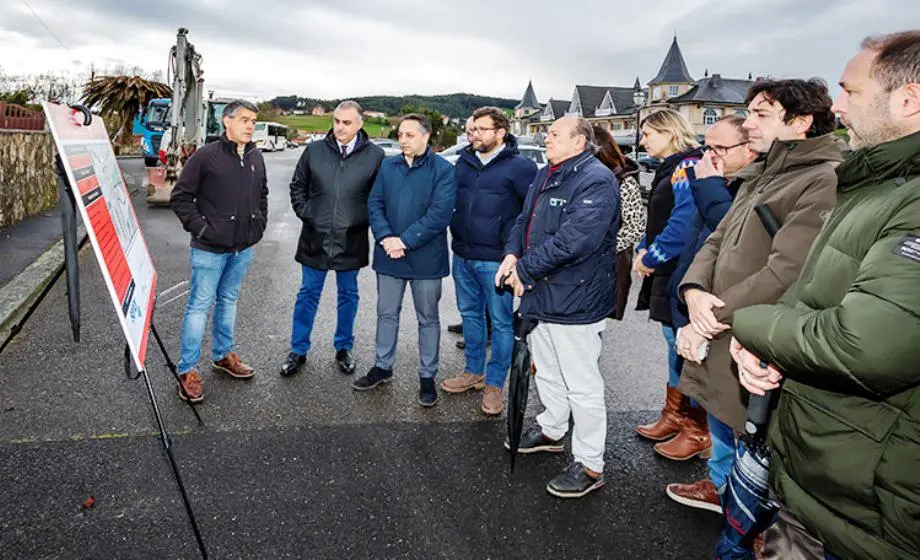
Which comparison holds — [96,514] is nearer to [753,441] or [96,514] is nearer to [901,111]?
[753,441]

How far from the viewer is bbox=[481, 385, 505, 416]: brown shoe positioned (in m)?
3.89

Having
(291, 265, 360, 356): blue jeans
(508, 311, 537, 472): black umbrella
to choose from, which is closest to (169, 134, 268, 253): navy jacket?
(291, 265, 360, 356): blue jeans

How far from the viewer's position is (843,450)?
1479 mm

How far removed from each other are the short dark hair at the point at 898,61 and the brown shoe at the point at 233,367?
403 cm

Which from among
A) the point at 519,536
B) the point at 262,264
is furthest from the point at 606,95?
the point at 519,536

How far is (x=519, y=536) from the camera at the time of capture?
8.80 ft

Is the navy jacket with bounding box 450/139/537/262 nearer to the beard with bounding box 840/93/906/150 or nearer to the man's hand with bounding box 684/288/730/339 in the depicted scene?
the man's hand with bounding box 684/288/730/339

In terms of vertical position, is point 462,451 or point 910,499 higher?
point 910,499

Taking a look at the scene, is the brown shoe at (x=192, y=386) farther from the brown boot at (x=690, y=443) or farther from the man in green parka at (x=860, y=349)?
the man in green parka at (x=860, y=349)

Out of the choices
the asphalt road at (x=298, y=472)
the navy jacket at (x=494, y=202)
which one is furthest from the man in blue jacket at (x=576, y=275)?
the navy jacket at (x=494, y=202)

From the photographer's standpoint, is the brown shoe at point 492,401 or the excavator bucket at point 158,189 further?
the excavator bucket at point 158,189

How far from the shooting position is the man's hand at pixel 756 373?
1.77 metres

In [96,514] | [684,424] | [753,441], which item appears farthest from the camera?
[684,424]

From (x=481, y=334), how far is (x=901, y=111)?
3.05 meters
